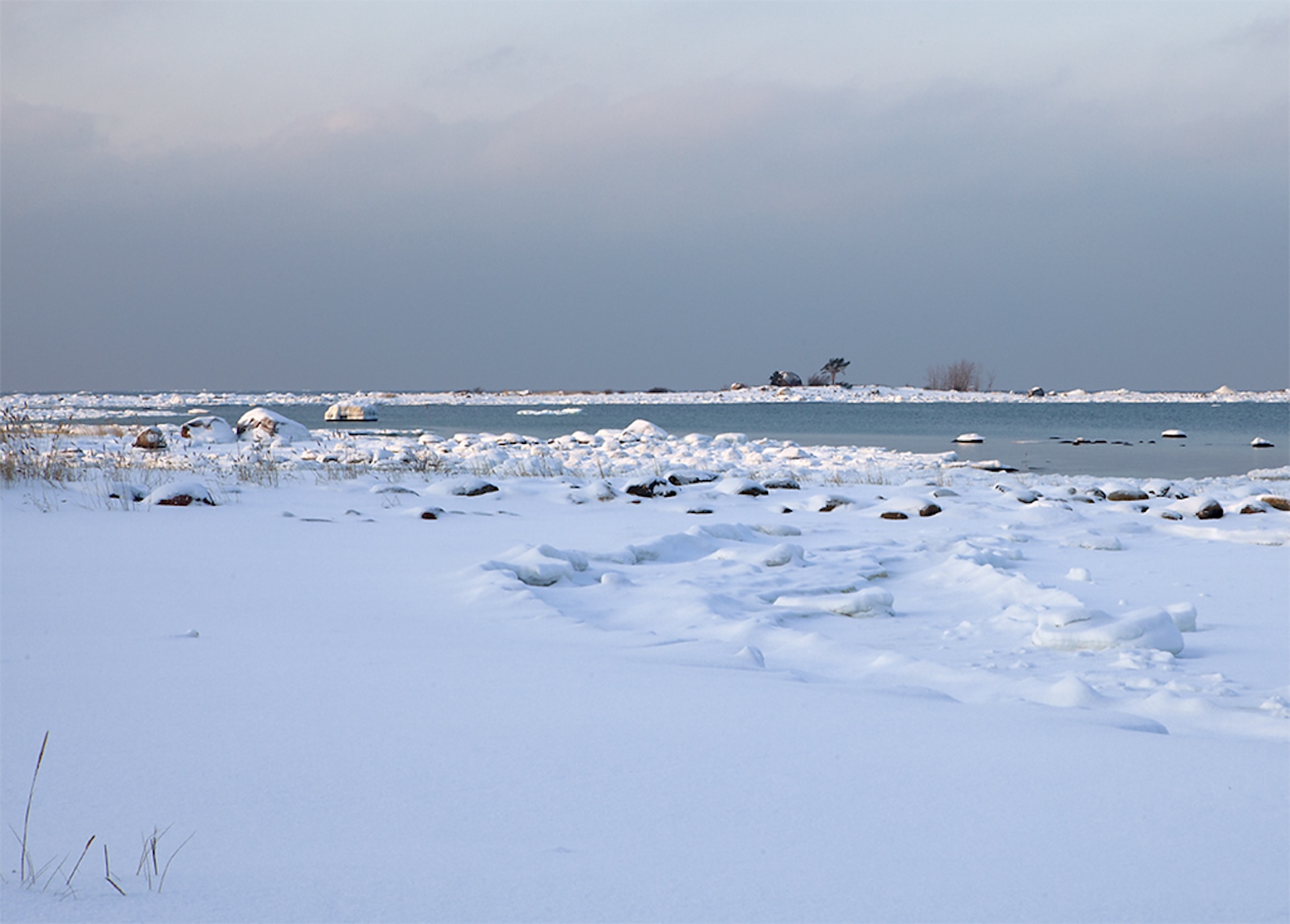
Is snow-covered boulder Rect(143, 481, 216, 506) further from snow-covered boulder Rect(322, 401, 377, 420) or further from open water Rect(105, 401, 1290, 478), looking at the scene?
snow-covered boulder Rect(322, 401, 377, 420)

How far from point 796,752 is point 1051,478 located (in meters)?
13.5

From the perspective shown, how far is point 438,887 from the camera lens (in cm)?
143

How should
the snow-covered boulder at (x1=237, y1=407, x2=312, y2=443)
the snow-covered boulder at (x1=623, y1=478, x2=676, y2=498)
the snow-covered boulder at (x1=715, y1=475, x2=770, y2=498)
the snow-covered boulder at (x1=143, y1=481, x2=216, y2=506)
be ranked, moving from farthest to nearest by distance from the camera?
the snow-covered boulder at (x1=237, y1=407, x2=312, y2=443), the snow-covered boulder at (x1=715, y1=475, x2=770, y2=498), the snow-covered boulder at (x1=623, y1=478, x2=676, y2=498), the snow-covered boulder at (x1=143, y1=481, x2=216, y2=506)

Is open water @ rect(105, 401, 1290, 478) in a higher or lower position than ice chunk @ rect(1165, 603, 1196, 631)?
lower

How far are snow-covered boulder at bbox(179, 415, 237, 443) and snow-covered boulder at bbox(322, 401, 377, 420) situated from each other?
64.2 feet

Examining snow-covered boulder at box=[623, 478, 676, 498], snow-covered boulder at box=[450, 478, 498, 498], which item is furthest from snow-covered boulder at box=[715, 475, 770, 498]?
snow-covered boulder at box=[450, 478, 498, 498]

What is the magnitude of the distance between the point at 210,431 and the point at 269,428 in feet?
4.23

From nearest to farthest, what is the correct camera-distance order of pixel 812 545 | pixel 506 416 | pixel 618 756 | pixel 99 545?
pixel 618 756 < pixel 99 545 < pixel 812 545 < pixel 506 416

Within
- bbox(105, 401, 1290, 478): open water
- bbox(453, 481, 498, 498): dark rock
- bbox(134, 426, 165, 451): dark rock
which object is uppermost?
bbox(134, 426, 165, 451): dark rock

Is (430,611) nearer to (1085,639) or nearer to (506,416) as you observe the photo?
(1085,639)

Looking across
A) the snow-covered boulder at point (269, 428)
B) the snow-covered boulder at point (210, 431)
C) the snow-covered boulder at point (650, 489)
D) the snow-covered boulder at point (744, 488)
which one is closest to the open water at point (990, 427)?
the snow-covered boulder at point (269, 428)

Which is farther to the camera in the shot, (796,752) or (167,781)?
(796,752)

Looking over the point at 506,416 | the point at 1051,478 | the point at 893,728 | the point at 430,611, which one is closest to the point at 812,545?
the point at 430,611

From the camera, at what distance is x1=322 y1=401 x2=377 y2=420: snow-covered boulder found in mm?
40281
